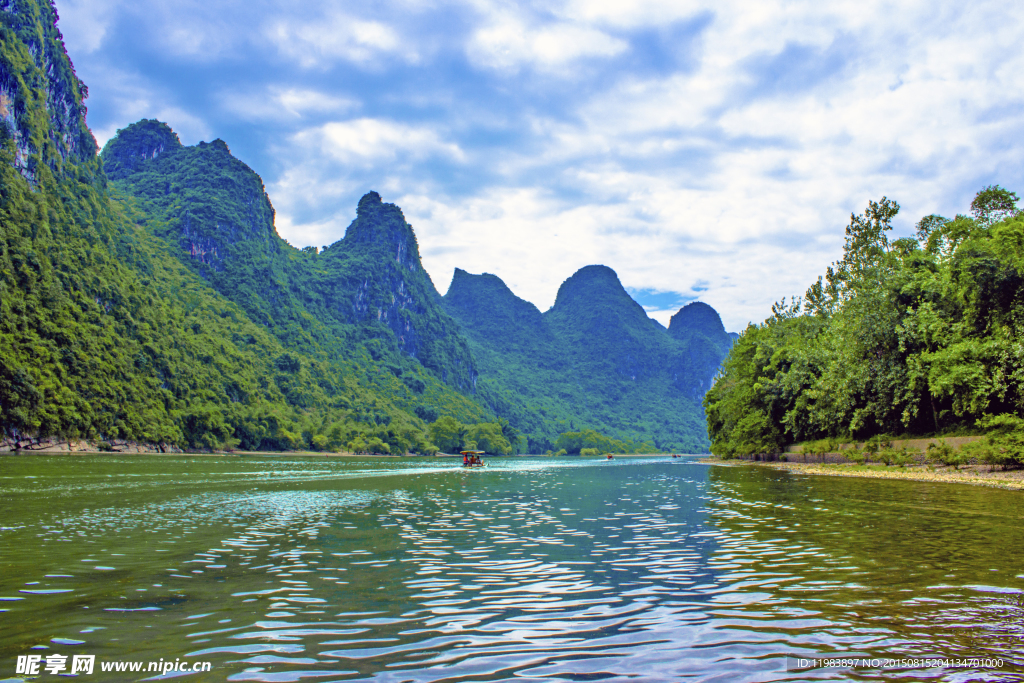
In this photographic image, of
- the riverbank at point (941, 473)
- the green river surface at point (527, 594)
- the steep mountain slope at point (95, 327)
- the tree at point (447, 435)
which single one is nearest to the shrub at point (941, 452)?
the riverbank at point (941, 473)

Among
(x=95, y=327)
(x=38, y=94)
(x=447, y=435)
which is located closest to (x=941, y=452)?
(x=95, y=327)

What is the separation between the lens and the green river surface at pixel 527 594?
21.0 ft

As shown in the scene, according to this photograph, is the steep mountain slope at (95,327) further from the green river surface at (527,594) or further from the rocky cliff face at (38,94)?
the green river surface at (527,594)

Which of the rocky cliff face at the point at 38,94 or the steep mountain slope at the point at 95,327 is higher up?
the rocky cliff face at the point at 38,94

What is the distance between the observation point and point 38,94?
134 metres

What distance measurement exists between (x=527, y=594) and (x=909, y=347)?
1862 inches

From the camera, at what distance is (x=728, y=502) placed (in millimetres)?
25516

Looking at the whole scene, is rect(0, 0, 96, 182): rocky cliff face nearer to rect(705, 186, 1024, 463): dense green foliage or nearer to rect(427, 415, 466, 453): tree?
rect(427, 415, 466, 453): tree

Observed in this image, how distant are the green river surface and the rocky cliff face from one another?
14026cm

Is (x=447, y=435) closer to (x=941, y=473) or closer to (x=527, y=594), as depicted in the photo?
(x=941, y=473)

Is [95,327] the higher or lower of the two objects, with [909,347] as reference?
higher

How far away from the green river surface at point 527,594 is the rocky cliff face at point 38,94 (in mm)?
140262

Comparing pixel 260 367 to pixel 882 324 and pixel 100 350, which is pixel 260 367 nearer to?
pixel 100 350

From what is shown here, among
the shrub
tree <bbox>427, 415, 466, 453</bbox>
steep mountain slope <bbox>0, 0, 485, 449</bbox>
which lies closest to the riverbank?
the shrub
